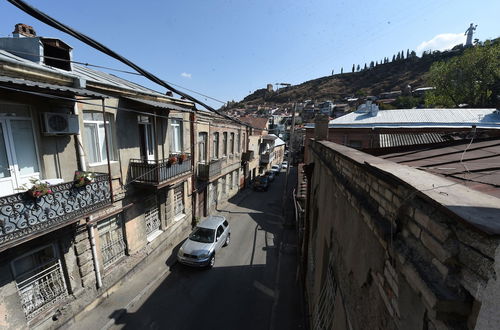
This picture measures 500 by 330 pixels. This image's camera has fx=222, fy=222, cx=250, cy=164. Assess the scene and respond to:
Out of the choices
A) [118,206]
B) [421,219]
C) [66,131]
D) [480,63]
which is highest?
[480,63]

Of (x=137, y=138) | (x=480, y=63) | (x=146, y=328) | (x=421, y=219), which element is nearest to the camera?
(x=421, y=219)

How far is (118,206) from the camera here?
8195 millimetres

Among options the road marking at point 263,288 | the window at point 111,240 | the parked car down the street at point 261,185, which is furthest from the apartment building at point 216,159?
the road marking at point 263,288

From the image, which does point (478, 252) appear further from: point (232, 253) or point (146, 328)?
point (232, 253)

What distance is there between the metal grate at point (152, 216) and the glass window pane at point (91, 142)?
3095mm

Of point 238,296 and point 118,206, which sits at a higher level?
point 118,206

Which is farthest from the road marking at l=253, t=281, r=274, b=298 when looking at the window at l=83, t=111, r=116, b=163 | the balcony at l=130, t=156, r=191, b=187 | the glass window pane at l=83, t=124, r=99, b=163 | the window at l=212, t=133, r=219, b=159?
the window at l=212, t=133, r=219, b=159

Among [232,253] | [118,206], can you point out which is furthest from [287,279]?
[118,206]

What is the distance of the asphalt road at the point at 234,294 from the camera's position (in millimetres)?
7188

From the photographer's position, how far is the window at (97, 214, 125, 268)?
7859 mm

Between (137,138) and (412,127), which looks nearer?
(137,138)

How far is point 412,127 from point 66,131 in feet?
68.5

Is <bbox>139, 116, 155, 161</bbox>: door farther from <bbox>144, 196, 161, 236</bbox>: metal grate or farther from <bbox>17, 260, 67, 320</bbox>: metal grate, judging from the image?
<bbox>17, 260, 67, 320</bbox>: metal grate

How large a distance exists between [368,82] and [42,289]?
398ft
